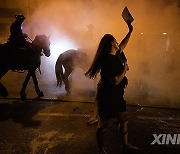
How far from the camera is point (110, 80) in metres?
4.53

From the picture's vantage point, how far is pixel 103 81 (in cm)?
461

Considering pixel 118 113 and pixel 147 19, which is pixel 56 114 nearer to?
pixel 118 113

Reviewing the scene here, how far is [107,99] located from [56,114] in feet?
10.1

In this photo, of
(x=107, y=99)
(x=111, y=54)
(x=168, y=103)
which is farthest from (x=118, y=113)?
(x=168, y=103)

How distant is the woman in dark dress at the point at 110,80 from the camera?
14.8 ft

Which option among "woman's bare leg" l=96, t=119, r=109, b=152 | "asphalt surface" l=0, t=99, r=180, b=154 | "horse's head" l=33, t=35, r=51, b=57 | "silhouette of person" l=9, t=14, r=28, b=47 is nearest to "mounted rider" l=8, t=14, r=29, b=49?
"silhouette of person" l=9, t=14, r=28, b=47

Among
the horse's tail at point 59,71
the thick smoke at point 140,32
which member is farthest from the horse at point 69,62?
the thick smoke at point 140,32

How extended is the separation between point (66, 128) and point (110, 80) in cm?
235

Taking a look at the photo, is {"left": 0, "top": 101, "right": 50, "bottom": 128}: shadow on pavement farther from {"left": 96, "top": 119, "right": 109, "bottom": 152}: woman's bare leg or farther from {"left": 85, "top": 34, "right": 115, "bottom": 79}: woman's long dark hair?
{"left": 85, "top": 34, "right": 115, "bottom": 79}: woman's long dark hair

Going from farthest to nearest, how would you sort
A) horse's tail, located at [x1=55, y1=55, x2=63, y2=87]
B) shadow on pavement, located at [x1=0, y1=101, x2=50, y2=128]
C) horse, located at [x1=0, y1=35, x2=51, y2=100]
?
horse's tail, located at [x1=55, y1=55, x2=63, y2=87] < horse, located at [x1=0, y1=35, x2=51, y2=100] < shadow on pavement, located at [x1=0, y1=101, x2=50, y2=128]

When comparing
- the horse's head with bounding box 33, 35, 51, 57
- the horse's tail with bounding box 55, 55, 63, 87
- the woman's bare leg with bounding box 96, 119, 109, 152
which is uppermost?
the horse's head with bounding box 33, 35, 51, 57

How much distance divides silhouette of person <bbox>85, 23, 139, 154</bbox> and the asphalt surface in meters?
0.68

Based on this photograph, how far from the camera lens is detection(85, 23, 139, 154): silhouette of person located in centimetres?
451

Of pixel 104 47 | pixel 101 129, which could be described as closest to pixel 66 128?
pixel 101 129
